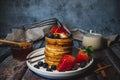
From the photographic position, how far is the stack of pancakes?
0.92m

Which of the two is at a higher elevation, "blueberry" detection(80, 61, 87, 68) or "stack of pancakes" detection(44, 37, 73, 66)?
"stack of pancakes" detection(44, 37, 73, 66)

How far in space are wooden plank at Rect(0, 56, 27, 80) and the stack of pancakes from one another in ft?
0.52

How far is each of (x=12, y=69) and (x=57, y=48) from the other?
261 mm

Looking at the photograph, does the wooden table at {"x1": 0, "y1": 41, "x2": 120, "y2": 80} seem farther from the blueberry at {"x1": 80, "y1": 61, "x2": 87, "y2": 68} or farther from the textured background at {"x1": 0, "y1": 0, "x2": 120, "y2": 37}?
the textured background at {"x1": 0, "y1": 0, "x2": 120, "y2": 37}

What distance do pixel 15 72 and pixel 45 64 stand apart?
0.16 m

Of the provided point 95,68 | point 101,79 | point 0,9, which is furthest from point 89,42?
point 0,9

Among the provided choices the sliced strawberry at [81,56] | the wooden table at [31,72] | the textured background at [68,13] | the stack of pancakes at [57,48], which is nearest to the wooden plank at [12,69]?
the wooden table at [31,72]

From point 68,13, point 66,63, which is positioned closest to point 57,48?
point 66,63

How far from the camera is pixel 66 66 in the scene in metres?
0.87

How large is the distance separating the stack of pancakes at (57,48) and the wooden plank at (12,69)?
160 mm

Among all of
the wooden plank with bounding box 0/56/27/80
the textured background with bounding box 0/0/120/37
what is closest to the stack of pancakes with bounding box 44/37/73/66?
the wooden plank with bounding box 0/56/27/80

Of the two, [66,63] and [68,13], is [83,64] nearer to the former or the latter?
[66,63]

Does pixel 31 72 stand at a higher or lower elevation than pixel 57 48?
lower

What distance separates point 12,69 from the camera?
995mm
